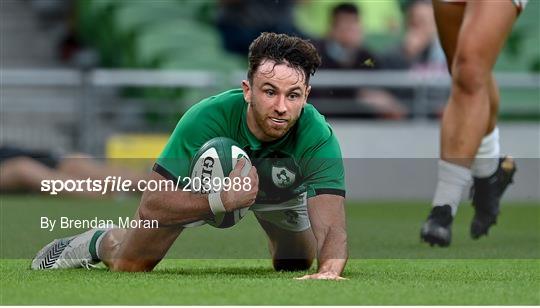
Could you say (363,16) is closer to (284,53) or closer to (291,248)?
(291,248)

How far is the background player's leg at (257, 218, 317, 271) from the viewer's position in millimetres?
6602

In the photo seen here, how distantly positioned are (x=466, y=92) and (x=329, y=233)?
6.76 feet

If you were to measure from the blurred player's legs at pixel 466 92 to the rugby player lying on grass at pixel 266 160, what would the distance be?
1.39 m

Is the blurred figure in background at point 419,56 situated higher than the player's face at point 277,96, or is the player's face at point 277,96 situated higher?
the player's face at point 277,96

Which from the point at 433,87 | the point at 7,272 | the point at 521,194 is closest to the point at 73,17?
the point at 433,87

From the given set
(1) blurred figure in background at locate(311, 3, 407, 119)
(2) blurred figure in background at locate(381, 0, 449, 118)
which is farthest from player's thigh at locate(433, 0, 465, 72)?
(2) blurred figure in background at locate(381, 0, 449, 118)

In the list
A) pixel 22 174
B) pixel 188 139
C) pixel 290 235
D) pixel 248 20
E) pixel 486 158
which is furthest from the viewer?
pixel 248 20

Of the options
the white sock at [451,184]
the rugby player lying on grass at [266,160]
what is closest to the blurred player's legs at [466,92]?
the white sock at [451,184]

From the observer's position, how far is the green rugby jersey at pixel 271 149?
5.99 m

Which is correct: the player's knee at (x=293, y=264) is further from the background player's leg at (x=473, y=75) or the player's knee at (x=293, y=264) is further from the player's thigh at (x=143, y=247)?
the background player's leg at (x=473, y=75)

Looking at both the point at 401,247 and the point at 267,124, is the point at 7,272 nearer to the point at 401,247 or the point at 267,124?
the point at 267,124

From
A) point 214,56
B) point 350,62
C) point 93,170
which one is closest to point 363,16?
point 214,56

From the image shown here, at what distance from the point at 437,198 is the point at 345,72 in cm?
588

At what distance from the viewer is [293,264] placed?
6.66 m
